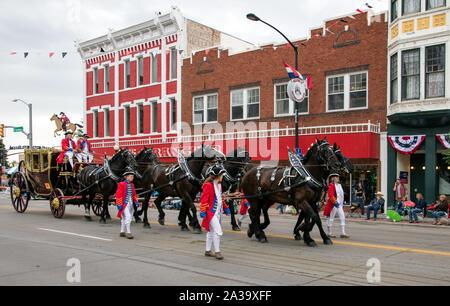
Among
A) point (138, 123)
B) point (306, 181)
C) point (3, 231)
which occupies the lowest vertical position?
point (3, 231)

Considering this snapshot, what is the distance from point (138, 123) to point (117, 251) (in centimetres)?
2357

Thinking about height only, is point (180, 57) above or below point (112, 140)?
above

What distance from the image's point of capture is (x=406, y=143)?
1950cm

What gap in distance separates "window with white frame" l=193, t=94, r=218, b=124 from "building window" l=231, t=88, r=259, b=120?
153 cm

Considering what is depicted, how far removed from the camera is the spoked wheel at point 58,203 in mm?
15341

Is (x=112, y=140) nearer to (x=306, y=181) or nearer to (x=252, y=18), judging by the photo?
(x=252, y=18)

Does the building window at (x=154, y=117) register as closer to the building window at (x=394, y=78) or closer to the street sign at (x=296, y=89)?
the street sign at (x=296, y=89)

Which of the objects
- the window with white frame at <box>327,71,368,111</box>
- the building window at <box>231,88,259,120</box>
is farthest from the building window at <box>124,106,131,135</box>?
the window with white frame at <box>327,71,368,111</box>

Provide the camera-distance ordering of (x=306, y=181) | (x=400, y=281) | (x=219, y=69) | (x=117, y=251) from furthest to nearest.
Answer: (x=219, y=69) < (x=306, y=181) < (x=117, y=251) < (x=400, y=281)

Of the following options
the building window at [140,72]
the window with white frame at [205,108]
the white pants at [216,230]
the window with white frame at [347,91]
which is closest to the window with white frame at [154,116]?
the building window at [140,72]

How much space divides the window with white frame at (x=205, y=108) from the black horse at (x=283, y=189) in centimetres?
1670

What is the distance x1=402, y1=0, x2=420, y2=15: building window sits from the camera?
62.3ft

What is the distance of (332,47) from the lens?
2234 cm
